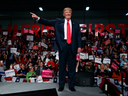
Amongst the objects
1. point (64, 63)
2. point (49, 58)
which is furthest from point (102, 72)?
point (64, 63)

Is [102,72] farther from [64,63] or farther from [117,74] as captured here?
[64,63]

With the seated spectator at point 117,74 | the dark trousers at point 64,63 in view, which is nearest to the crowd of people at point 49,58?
the seated spectator at point 117,74

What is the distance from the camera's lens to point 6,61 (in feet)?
17.0

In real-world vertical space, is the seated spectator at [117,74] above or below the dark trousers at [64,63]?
below

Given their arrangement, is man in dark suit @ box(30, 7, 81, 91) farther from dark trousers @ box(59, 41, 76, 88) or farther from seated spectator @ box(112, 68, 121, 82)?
seated spectator @ box(112, 68, 121, 82)

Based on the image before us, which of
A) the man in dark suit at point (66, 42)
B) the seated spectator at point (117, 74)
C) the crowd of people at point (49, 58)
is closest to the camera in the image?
the man in dark suit at point (66, 42)

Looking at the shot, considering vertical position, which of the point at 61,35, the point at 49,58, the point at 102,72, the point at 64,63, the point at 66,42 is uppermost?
the point at 61,35

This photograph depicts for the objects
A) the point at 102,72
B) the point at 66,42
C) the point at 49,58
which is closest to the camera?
the point at 66,42

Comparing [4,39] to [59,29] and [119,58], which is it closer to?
[59,29]

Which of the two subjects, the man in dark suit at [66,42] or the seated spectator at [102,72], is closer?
the man in dark suit at [66,42]

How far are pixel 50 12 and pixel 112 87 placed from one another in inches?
313

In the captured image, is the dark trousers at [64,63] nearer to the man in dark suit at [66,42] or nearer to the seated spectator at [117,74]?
the man in dark suit at [66,42]

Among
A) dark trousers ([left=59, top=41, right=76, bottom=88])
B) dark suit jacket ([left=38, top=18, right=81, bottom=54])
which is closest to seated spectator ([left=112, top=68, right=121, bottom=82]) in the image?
dark trousers ([left=59, top=41, right=76, bottom=88])

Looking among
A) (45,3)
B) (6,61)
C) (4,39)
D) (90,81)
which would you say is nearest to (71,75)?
(90,81)
